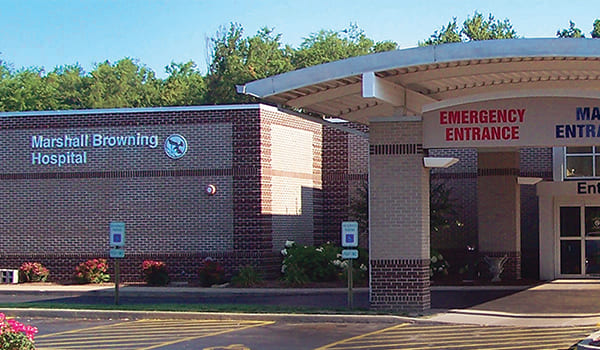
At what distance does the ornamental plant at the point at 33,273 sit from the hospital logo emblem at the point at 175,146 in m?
5.58

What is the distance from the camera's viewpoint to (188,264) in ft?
94.0

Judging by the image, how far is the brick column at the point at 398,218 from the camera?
1906 cm

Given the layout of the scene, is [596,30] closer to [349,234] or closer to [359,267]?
[359,267]

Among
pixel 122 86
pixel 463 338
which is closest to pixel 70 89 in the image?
pixel 122 86

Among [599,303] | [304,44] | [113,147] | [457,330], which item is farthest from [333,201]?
[304,44]

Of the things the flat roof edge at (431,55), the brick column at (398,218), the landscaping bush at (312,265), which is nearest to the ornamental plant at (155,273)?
the landscaping bush at (312,265)

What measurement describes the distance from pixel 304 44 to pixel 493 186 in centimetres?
4947

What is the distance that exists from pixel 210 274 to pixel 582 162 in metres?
12.2

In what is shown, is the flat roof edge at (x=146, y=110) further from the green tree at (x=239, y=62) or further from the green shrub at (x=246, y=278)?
the green tree at (x=239, y=62)

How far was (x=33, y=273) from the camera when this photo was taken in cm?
2925

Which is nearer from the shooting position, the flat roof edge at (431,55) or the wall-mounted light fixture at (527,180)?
the flat roof edge at (431,55)

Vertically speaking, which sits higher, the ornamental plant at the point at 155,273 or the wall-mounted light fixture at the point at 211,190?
the wall-mounted light fixture at the point at 211,190

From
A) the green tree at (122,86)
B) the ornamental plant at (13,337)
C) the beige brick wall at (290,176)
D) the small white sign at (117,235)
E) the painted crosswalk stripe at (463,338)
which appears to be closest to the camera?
the ornamental plant at (13,337)

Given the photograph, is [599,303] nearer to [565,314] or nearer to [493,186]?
[565,314]
